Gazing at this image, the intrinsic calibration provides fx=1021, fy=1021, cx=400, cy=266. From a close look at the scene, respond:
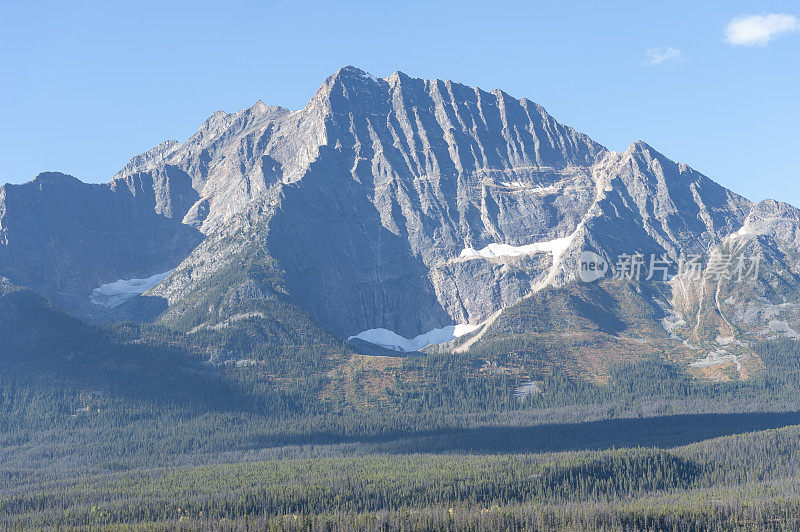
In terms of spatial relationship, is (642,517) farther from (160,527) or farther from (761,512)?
(160,527)

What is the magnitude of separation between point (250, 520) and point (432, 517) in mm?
35414

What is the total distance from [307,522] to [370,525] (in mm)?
12331

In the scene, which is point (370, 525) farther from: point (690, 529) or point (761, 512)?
point (761, 512)

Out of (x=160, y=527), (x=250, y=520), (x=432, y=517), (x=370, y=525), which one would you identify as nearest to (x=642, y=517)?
(x=432, y=517)

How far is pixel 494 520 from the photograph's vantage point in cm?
19412

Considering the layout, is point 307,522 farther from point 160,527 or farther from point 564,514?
point 564,514

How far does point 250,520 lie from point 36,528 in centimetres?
4030

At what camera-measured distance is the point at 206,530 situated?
188 meters

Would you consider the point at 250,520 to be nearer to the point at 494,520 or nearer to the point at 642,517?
the point at 494,520

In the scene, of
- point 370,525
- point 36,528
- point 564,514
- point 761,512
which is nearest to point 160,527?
point 36,528

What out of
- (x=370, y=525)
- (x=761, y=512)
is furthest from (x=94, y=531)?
(x=761, y=512)

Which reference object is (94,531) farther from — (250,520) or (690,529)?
(690,529)

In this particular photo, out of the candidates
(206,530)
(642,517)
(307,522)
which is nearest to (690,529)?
(642,517)

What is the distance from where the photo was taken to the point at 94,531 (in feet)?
619
